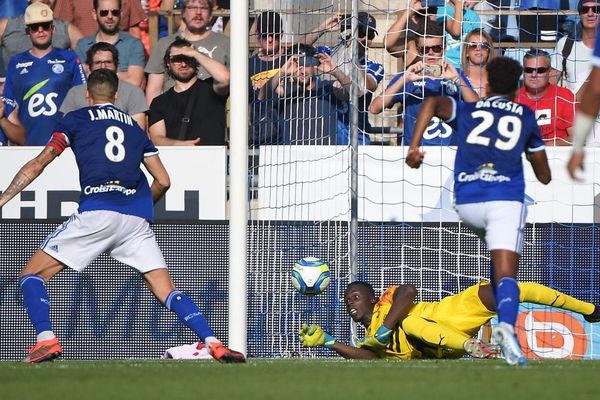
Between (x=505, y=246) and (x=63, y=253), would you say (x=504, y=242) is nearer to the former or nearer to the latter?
(x=505, y=246)

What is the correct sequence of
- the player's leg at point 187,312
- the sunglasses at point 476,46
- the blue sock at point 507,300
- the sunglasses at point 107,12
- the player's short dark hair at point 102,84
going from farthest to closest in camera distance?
1. the sunglasses at point 107,12
2. the sunglasses at point 476,46
3. the player's short dark hair at point 102,84
4. the player's leg at point 187,312
5. the blue sock at point 507,300

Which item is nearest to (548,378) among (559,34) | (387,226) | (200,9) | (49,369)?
(49,369)

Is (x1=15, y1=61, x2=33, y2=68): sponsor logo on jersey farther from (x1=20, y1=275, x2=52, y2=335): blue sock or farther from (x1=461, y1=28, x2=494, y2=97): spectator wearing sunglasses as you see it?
(x1=20, y1=275, x2=52, y2=335): blue sock

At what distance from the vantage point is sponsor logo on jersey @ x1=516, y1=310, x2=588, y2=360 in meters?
11.6

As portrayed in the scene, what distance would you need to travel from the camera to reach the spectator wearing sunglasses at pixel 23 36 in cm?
1471

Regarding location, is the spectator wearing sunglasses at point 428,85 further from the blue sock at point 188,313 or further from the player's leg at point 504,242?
the player's leg at point 504,242

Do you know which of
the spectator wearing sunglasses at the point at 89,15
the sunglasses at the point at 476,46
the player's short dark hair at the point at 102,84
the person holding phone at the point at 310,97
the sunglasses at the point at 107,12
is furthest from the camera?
the spectator wearing sunglasses at the point at 89,15

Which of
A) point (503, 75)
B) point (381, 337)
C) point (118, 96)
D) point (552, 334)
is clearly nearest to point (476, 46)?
point (552, 334)

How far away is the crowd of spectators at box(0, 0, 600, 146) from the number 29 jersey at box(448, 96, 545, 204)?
12.8ft

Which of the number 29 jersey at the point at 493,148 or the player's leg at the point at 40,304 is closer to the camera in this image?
the number 29 jersey at the point at 493,148

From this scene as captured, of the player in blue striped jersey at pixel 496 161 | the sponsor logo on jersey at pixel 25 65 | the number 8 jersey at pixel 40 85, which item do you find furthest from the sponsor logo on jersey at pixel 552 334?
the sponsor logo on jersey at pixel 25 65

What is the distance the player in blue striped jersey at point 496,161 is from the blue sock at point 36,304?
9.31 feet

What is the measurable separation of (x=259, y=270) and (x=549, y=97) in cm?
343

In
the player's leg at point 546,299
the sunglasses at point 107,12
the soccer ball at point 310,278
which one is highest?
the sunglasses at point 107,12
